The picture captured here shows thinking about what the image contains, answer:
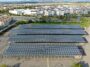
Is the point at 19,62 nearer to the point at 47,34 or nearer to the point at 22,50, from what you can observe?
the point at 22,50

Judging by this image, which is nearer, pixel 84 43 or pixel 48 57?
pixel 48 57

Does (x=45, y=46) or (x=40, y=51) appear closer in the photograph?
(x=40, y=51)

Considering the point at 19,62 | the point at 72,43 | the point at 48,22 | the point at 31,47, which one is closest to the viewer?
the point at 19,62

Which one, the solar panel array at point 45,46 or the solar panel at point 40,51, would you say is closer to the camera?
the solar panel at point 40,51

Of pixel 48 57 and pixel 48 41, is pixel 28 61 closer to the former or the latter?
pixel 48 57

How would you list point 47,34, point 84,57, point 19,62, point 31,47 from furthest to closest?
point 47,34
point 31,47
point 84,57
point 19,62

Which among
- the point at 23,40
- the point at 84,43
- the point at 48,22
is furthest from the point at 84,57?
the point at 48,22

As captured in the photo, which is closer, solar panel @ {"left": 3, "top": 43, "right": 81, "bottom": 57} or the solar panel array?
solar panel @ {"left": 3, "top": 43, "right": 81, "bottom": 57}

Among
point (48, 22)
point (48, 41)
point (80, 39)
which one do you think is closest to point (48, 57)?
point (48, 41)

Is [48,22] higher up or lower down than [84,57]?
lower down

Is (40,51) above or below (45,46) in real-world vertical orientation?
above
